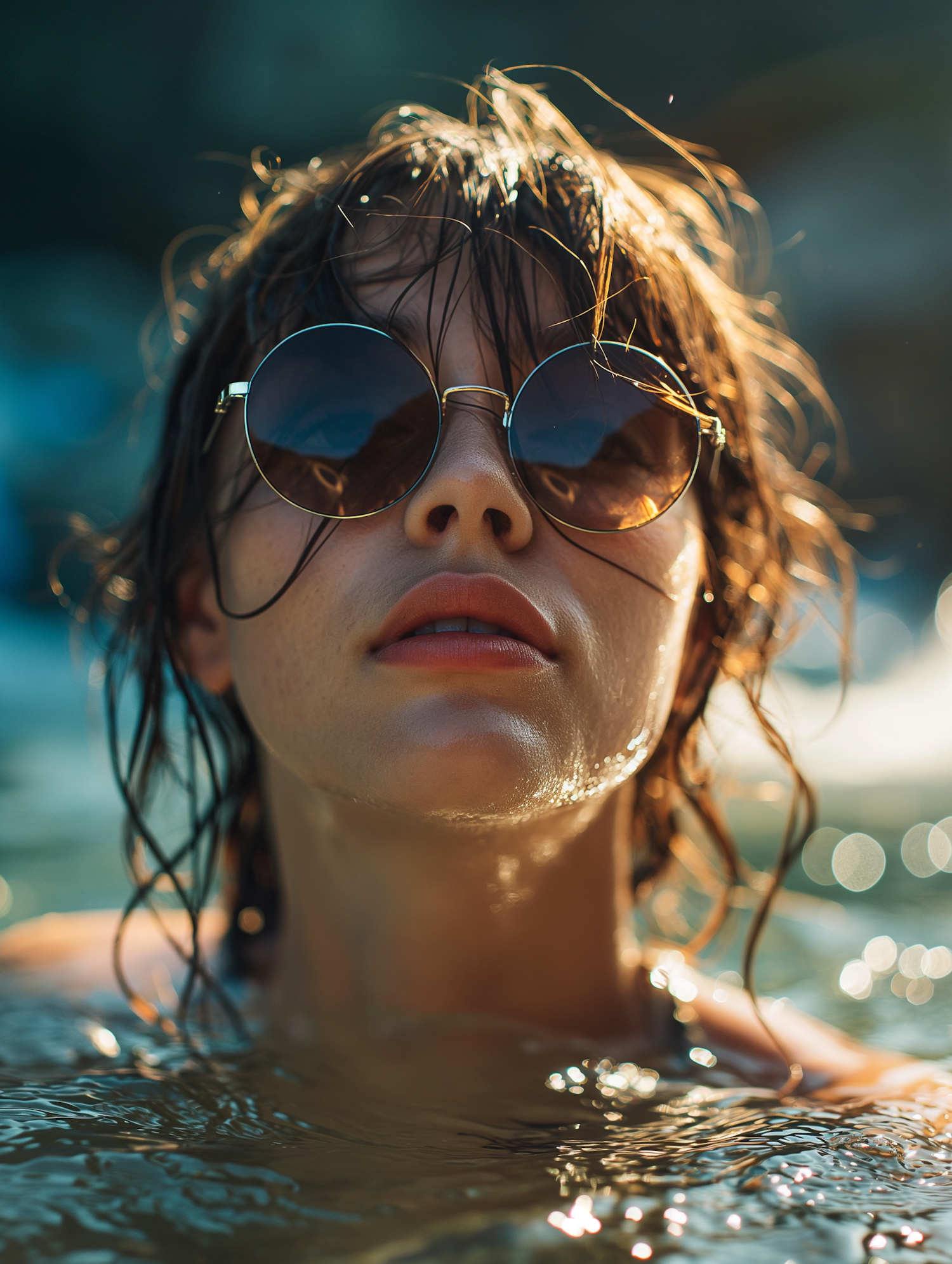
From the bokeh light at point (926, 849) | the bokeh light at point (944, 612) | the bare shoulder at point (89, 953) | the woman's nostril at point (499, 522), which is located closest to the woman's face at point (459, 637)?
the woman's nostril at point (499, 522)

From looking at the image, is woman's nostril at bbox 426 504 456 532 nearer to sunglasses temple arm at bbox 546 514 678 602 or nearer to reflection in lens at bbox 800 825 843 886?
sunglasses temple arm at bbox 546 514 678 602

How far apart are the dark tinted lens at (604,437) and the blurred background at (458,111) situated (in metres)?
7.29

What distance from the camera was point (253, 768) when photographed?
7.36 feet

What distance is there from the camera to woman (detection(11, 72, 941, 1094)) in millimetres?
1354

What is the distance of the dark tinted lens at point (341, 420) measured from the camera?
4.48 ft

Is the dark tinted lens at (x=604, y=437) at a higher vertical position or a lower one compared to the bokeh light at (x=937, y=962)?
higher

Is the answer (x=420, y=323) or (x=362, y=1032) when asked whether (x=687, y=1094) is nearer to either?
(x=362, y=1032)

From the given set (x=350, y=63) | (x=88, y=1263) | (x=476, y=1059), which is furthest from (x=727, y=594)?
(x=350, y=63)

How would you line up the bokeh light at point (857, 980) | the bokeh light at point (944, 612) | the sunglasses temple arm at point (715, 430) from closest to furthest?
the sunglasses temple arm at point (715, 430) < the bokeh light at point (857, 980) < the bokeh light at point (944, 612)

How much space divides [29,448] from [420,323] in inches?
453

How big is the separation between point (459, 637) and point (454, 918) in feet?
2.06

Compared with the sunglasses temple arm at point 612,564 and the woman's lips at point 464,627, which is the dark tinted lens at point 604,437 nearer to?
the sunglasses temple arm at point 612,564

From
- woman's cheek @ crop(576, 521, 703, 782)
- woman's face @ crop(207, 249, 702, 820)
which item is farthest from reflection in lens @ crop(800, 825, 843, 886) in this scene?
woman's face @ crop(207, 249, 702, 820)

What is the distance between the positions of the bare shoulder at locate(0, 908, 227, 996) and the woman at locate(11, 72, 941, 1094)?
0.42 feet
